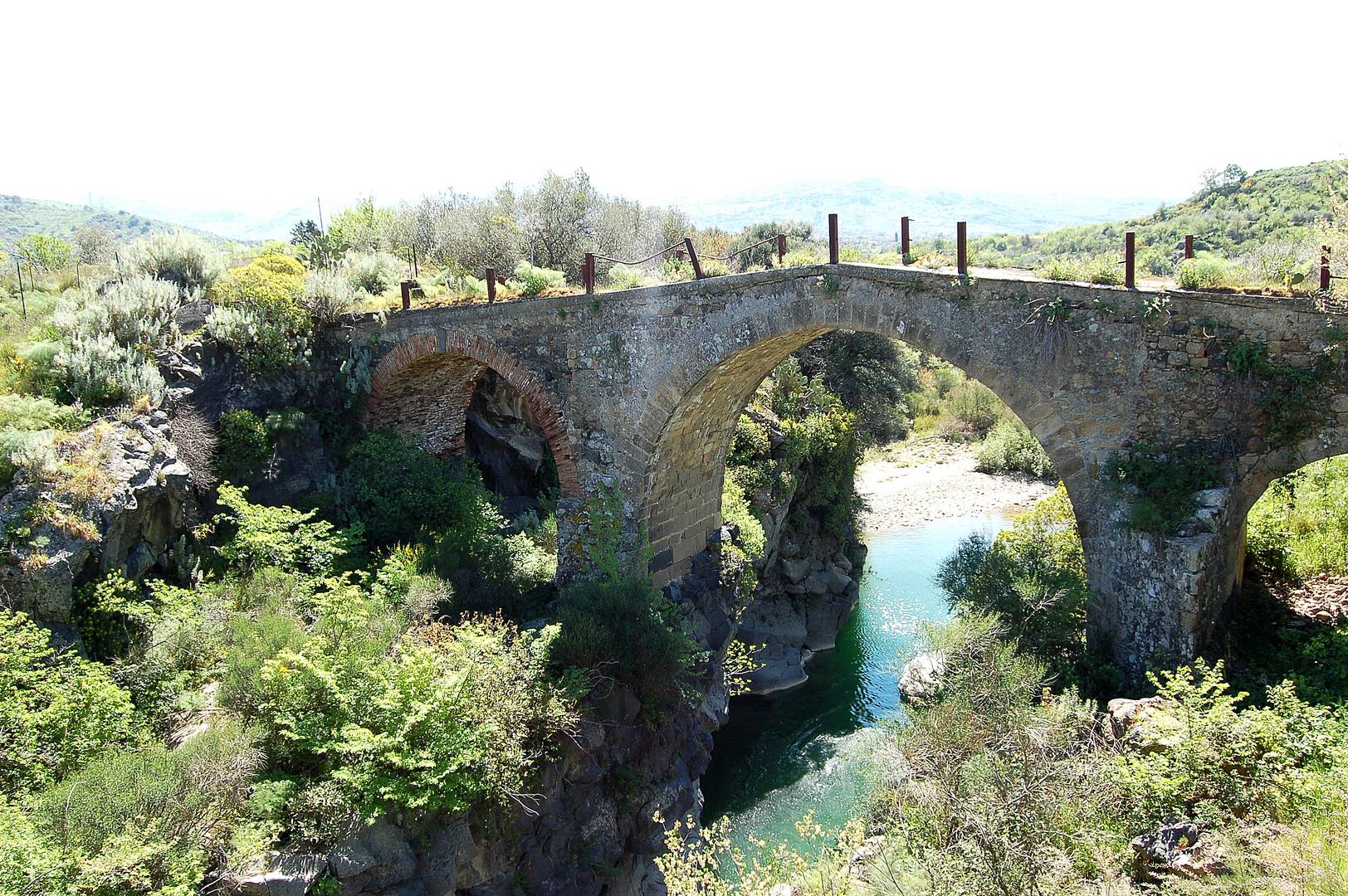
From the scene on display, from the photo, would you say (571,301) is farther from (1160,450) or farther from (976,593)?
(1160,450)

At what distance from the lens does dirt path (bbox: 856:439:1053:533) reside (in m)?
26.8

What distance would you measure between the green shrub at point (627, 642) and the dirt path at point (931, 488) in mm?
15677

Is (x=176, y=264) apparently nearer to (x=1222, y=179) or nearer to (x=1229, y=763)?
(x=1229, y=763)

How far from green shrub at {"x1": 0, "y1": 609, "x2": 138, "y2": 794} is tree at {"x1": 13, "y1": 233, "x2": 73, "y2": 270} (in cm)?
1549

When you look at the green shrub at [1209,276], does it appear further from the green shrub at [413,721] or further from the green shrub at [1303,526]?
the green shrub at [413,721]

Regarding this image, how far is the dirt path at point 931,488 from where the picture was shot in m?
26.8

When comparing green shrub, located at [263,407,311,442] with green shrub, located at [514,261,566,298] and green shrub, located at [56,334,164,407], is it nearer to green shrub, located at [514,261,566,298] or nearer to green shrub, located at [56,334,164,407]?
green shrub, located at [56,334,164,407]

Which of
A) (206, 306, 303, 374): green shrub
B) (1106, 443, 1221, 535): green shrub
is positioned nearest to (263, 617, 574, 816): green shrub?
(206, 306, 303, 374): green shrub

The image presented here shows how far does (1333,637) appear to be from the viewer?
8.83 m

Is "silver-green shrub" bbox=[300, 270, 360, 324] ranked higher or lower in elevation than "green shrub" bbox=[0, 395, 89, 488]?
higher

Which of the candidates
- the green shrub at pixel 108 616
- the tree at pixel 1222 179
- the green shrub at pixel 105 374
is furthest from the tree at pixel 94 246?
the tree at pixel 1222 179

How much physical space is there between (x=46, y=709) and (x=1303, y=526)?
49.5 ft

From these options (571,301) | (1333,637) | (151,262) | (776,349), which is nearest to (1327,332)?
(1333,637)

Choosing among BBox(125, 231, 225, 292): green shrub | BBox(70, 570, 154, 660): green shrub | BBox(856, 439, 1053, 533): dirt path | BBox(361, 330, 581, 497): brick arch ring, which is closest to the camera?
BBox(70, 570, 154, 660): green shrub
